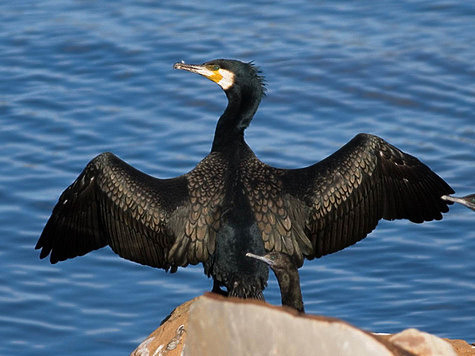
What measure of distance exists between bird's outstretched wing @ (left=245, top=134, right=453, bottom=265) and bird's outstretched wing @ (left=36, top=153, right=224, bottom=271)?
35 cm

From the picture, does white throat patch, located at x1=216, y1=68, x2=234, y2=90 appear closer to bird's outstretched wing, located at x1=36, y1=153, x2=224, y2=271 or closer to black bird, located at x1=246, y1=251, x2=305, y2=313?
bird's outstretched wing, located at x1=36, y1=153, x2=224, y2=271

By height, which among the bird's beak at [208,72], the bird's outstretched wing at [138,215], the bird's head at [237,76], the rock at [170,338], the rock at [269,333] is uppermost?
the bird's beak at [208,72]

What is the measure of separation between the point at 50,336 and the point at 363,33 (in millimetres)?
6819

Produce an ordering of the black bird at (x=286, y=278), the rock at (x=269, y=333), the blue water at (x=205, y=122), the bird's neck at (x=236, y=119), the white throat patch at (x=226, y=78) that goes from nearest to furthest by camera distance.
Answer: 1. the rock at (x=269, y=333)
2. the black bird at (x=286, y=278)
3. the bird's neck at (x=236, y=119)
4. the white throat patch at (x=226, y=78)
5. the blue water at (x=205, y=122)

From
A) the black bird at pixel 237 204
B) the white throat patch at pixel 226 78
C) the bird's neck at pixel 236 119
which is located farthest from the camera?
the white throat patch at pixel 226 78

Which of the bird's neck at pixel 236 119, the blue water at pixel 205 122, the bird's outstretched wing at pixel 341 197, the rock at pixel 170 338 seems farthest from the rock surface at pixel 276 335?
the blue water at pixel 205 122

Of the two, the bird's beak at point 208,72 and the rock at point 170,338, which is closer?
the rock at point 170,338

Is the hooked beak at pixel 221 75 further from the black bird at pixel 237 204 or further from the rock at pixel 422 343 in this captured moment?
the rock at pixel 422 343

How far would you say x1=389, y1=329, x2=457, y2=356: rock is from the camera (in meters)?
4.32

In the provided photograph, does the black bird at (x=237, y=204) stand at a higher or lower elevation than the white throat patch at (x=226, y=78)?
lower

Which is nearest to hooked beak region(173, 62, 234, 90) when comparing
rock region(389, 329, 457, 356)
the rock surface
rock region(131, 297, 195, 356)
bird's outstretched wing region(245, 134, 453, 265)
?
bird's outstretched wing region(245, 134, 453, 265)

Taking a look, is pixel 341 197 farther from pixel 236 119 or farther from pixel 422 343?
pixel 422 343

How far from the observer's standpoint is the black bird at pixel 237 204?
7.66m

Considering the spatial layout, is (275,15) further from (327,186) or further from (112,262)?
(327,186)
